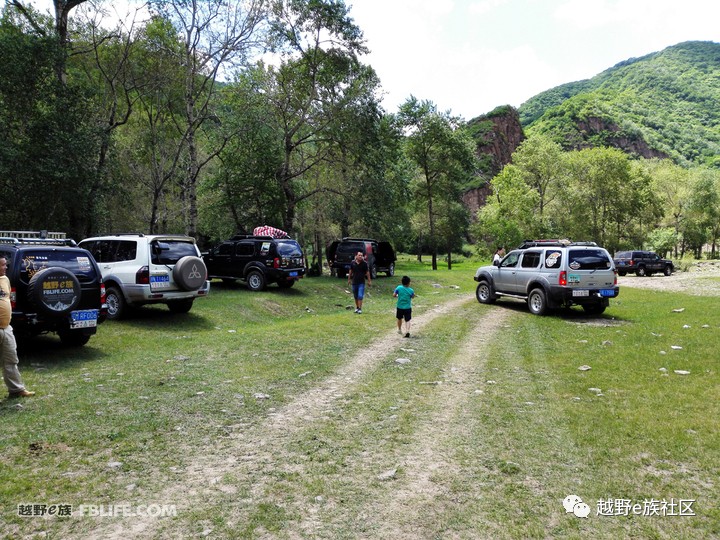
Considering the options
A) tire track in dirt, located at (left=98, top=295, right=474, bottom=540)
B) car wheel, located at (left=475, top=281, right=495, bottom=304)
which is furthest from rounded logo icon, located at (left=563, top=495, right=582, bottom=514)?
car wheel, located at (left=475, top=281, right=495, bottom=304)

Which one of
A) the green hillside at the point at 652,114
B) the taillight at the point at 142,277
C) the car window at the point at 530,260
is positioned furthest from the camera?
the green hillside at the point at 652,114

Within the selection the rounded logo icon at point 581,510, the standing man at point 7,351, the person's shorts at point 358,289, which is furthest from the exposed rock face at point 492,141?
the rounded logo icon at point 581,510

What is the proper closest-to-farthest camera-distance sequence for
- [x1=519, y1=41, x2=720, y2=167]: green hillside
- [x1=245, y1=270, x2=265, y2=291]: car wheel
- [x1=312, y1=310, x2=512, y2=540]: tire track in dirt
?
[x1=312, y1=310, x2=512, y2=540]: tire track in dirt < [x1=245, y1=270, x2=265, y2=291]: car wheel < [x1=519, y1=41, x2=720, y2=167]: green hillside

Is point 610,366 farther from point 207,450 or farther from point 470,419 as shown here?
point 207,450

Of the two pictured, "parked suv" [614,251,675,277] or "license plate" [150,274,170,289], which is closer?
"license plate" [150,274,170,289]

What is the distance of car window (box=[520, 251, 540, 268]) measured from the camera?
1493 centimetres

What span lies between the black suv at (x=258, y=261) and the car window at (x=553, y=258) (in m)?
9.62

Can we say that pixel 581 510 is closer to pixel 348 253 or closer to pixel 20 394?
pixel 20 394

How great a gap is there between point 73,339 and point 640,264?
38693 millimetres

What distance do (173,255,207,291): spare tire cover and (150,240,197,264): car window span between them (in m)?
0.32

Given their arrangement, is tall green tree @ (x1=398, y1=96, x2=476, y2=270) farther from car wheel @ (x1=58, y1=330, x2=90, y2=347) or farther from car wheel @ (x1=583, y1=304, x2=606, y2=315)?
car wheel @ (x1=58, y1=330, x2=90, y2=347)

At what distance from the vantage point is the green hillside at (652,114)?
138 metres

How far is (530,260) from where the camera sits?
50.1 feet

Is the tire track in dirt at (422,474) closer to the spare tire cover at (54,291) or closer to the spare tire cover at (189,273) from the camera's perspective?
the spare tire cover at (54,291)
